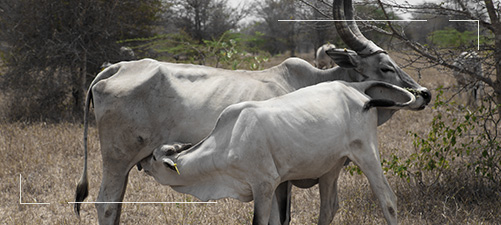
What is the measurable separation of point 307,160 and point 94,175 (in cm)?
397

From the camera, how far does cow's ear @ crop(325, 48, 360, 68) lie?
12.6 feet

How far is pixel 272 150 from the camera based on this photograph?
10.1ft

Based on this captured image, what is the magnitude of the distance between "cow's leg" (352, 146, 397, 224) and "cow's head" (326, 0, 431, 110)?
791 mm

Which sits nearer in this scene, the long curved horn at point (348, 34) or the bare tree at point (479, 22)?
the long curved horn at point (348, 34)

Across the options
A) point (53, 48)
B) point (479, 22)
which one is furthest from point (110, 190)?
point (53, 48)

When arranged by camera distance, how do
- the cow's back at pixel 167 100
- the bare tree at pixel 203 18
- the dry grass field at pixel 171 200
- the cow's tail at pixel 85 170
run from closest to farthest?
the cow's back at pixel 167 100
the cow's tail at pixel 85 170
the dry grass field at pixel 171 200
the bare tree at pixel 203 18

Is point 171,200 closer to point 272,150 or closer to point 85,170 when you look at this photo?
point 85,170

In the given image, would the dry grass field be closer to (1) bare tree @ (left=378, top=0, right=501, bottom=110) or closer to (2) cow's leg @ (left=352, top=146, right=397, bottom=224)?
(1) bare tree @ (left=378, top=0, right=501, bottom=110)

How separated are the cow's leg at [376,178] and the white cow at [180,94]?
0.59 meters

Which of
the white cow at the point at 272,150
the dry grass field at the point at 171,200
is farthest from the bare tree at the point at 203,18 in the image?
the white cow at the point at 272,150

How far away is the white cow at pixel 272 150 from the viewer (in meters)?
3.05

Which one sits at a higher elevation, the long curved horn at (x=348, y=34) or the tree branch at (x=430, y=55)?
the long curved horn at (x=348, y=34)

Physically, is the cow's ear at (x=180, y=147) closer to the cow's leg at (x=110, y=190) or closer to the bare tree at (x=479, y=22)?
the cow's leg at (x=110, y=190)

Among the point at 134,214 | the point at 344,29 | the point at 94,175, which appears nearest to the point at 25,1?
the point at 94,175
